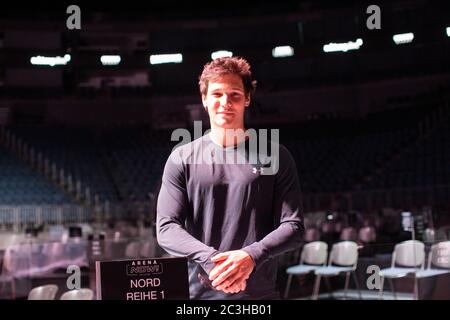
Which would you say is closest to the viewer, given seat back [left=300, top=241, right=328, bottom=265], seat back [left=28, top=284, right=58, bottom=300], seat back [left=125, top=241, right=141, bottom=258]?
seat back [left=28, top=284, right=58, bottom=300]

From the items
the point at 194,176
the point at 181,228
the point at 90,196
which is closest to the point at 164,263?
the point at 181,228

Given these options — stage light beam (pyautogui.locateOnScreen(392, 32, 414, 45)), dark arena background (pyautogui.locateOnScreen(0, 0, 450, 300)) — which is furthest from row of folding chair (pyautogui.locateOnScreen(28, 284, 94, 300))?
stage light beam (pyautogui.locateOnScreen(392, 32, 414, 45))

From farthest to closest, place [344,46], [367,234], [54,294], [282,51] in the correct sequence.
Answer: [282,51]
[344,46]
[367,234]
[54,294]

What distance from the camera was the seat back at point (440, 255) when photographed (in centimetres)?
514

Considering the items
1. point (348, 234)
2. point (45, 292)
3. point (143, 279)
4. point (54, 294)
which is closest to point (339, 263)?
point (348, 234)

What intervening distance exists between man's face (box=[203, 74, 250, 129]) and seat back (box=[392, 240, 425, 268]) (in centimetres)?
433

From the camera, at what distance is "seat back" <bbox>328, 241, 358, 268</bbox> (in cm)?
633

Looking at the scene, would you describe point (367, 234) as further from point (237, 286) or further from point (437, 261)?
point (237, 286)

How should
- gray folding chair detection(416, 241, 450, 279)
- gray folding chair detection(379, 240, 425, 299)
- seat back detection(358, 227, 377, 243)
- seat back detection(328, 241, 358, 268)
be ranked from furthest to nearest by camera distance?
seat back detection(358, 227, 377, 243) < seat back detection(328, 241, 358, 268) < gray folding chair detection(379, 240, 425, 299) < gray folding chair detection(416, 241, 450, 279)

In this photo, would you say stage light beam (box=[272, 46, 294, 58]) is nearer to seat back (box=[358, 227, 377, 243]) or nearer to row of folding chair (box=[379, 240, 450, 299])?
seat back (box=[358, 227, 377, 243])

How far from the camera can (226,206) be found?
1.73 meters

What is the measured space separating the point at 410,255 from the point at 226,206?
4.45 metres

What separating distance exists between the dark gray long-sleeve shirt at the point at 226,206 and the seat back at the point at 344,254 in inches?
179

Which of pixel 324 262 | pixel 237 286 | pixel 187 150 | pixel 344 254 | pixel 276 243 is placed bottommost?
pixel 324 262
